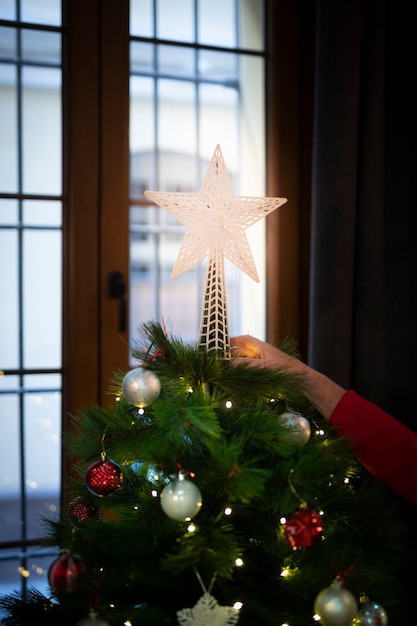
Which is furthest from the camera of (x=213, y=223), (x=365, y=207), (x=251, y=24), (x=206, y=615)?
(x=251, y=24)

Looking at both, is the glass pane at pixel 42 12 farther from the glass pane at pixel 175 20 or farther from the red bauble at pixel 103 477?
the red bauble at pixel 103 477

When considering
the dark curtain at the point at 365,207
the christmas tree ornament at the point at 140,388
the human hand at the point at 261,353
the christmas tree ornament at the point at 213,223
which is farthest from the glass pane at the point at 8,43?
the christmas tree ornament at the point at 140,388

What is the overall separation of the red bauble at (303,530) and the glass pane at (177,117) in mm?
1354

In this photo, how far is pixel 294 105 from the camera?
1.93m

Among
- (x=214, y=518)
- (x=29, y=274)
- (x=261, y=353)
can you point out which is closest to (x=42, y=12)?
(x=29, y=274)

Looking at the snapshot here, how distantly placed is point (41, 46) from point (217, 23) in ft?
1.68

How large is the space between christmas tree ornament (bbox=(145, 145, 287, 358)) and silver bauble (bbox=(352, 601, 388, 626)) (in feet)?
1.22

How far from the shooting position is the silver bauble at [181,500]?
723 millimetres

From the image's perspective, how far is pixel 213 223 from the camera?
94cm

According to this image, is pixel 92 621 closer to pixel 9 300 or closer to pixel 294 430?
pixel 294 430

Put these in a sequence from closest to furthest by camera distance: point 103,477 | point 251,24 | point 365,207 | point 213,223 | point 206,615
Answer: point 206,615 → point 103,477 → point 213,223 → point 365,207 → point 251,24

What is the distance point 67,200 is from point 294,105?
728 mm

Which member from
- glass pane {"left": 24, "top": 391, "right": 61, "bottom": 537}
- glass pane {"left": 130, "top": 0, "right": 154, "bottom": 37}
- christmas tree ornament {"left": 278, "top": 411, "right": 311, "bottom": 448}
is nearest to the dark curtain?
glass pane {"left": 130, "top": 0, "right": 154, "bottom": 37}

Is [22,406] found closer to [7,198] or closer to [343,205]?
[7,198]
